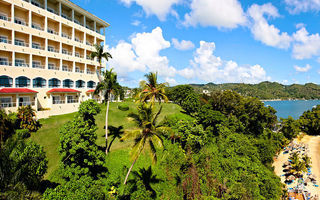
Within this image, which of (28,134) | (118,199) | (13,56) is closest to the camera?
(118,199)

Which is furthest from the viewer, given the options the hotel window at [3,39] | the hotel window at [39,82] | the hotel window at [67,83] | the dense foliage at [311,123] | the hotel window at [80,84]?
the dense foliage at [311,123]

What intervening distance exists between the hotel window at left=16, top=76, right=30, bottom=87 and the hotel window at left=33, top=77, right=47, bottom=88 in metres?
1.12

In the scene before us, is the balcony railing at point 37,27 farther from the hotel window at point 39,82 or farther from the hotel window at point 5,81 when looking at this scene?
the hotel window at point 5,81

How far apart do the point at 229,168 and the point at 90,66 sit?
41.3 m

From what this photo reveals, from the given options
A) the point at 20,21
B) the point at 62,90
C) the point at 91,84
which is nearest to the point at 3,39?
the point at 20,21

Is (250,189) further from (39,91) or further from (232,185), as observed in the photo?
(39,91)

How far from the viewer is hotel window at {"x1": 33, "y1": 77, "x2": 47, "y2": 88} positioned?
106 ft

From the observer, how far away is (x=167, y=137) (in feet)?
100.0

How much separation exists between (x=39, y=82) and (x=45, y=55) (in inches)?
231

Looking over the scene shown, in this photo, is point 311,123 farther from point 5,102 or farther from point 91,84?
point 5,102

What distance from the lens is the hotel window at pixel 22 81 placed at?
2977 centimetres

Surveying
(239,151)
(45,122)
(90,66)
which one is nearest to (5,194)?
(45,122)

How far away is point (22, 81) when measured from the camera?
30344 millimetres

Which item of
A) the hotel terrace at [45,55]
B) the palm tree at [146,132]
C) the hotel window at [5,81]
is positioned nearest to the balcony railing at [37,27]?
the hotel terrace at [45,55]
